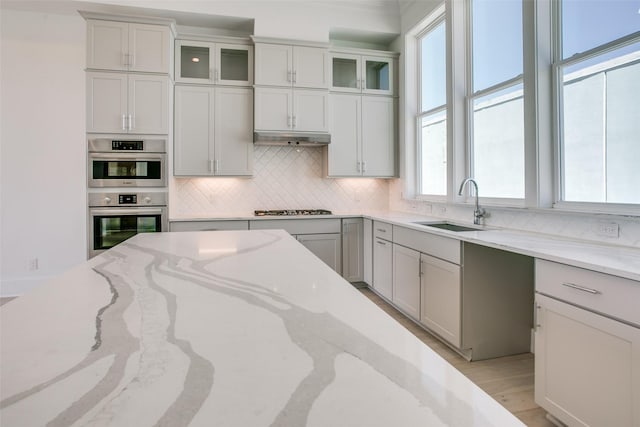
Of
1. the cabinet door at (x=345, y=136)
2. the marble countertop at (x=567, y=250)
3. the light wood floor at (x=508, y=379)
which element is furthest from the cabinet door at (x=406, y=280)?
the cabinet door at (x=345, y=136)

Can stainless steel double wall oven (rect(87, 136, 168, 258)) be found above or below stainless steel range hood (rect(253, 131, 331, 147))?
below

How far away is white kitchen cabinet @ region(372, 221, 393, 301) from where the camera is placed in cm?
343

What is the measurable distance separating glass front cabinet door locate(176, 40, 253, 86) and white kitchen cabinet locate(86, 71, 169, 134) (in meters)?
0.34

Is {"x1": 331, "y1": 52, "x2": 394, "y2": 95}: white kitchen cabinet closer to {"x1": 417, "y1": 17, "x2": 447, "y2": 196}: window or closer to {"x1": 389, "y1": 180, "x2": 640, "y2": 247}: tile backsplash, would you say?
{"x1": 417, "y1": 17, "x2": 447, "y2": 196}: window

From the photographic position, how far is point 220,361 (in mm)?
550

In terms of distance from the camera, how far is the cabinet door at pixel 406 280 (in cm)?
295

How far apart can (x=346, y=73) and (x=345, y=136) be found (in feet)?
2.51

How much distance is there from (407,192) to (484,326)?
6.60ft

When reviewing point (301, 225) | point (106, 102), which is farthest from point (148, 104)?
point (301, 225)

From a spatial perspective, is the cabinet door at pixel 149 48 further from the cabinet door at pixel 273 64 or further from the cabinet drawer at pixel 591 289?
the cabinet drawer at pixel 591 289

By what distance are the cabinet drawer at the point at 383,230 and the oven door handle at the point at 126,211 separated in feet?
7.17

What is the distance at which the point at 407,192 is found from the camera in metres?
4.17

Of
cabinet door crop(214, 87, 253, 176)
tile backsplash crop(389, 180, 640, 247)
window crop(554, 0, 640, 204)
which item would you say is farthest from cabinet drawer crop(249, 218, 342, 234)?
window crop(554, 0, 640, 204)

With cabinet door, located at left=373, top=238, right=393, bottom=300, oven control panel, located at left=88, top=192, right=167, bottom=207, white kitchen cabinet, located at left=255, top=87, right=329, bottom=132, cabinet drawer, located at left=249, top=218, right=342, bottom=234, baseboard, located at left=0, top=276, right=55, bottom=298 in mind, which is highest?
white kitchen cabinet, located at left=255, top=87, right=329, bottom=132
